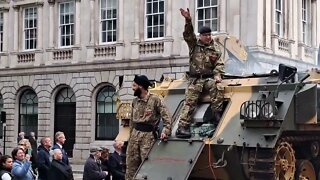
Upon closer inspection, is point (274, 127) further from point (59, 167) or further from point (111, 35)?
point (111, 35)

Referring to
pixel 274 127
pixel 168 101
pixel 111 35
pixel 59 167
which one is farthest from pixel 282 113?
pixel 111 35

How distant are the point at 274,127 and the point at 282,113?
0.27m

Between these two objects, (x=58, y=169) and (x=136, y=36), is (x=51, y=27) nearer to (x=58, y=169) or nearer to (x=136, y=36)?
(x=136, y=36)

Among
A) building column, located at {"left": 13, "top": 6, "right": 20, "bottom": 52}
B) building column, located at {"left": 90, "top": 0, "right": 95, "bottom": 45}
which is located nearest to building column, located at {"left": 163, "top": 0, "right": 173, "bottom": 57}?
building column, located at {"left": 90, "top": 0, "right": 95, "bottom": 45}

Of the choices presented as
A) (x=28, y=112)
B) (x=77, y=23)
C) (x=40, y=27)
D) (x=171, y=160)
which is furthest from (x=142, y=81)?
(x=28, y=112)

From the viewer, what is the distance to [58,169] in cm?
1163

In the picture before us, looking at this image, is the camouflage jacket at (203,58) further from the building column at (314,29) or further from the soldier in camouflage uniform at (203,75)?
the building column at (314,29)

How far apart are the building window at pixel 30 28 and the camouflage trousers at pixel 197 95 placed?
24.7 m

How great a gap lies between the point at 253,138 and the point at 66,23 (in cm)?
2435

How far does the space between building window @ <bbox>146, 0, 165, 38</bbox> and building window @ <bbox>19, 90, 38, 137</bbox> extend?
7.55 m

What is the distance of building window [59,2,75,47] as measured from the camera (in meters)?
33.2

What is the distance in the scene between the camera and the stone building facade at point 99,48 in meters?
28.8

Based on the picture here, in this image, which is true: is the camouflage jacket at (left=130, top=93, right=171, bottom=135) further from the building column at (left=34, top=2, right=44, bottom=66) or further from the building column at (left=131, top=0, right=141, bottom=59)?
the building column at (left=34, top=2, right=44, bottom=66)

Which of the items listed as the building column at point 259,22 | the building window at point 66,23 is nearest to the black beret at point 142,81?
the building column at point 259,22
